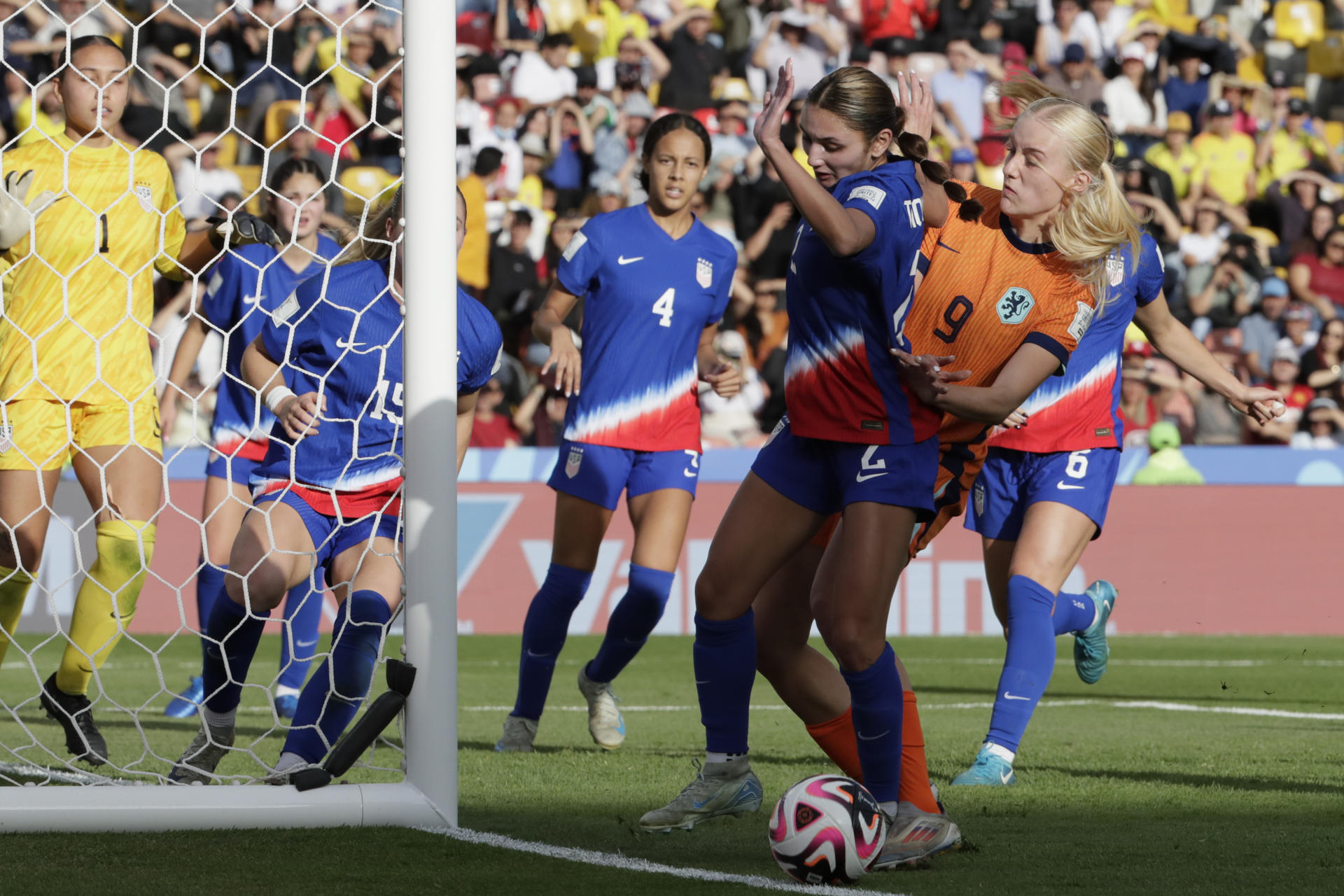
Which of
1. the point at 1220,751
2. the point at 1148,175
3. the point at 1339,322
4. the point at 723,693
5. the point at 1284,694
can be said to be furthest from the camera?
the point at 1148,175

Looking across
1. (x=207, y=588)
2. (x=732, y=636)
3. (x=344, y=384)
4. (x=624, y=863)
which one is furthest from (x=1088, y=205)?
(x=207, y=588)

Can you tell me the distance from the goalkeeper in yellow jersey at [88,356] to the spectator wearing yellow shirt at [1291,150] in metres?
11.9

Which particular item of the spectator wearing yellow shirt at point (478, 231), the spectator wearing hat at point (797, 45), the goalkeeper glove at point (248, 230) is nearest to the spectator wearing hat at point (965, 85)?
the spectator wearing hat at point (797, 45)

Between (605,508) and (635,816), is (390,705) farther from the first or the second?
(605,508)

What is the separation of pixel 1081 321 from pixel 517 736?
268 cm

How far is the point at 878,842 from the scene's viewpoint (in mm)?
3447

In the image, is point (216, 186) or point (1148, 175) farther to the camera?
point (1148, 175)

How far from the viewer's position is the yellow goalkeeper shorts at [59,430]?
523 cm

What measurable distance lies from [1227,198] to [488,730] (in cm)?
1056

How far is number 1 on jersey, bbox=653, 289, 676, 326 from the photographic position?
6.13m

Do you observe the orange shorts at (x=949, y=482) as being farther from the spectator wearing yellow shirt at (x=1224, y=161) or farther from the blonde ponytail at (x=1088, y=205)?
the spectator wearing yellow shirt at (x=1224, y=161)

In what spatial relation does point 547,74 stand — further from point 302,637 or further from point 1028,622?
point 1028,622

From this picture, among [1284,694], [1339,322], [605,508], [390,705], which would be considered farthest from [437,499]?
[1339,322]

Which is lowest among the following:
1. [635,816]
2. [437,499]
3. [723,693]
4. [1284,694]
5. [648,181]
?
[1284,694]
